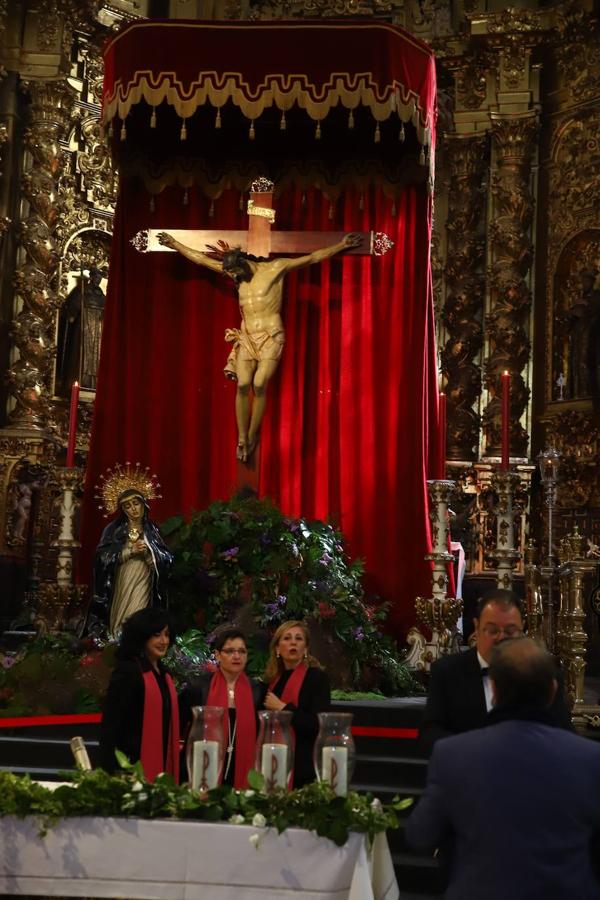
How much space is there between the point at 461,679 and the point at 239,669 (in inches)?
43.6

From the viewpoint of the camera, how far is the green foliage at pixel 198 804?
391cm

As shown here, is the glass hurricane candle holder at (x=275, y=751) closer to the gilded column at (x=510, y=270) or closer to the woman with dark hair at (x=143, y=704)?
the woman with dark hair at (x=143, y=704)

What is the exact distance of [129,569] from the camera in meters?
8.65

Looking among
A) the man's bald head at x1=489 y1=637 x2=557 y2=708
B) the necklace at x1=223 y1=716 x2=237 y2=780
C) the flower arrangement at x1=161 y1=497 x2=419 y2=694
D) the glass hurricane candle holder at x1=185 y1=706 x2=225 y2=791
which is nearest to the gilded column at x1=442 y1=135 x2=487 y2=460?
the flower arrangement at x1=161 y1=497 x2=419 y2=694

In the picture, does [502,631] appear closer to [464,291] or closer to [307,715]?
[307,715]

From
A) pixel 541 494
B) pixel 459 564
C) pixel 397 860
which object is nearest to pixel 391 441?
pixel 459 564

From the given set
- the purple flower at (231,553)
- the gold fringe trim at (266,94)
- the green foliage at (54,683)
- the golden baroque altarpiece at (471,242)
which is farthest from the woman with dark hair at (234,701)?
the golden baroque altarpiece at (471,242)

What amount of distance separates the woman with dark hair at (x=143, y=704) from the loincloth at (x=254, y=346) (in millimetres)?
4950

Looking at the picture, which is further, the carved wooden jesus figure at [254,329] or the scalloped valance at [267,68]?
the carved wooden jesus figure at [254,329]


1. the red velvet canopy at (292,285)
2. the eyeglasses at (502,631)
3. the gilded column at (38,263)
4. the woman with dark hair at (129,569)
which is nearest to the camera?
the eyeglasses at (502,631)

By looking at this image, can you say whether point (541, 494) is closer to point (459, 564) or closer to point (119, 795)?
point (459, 564)

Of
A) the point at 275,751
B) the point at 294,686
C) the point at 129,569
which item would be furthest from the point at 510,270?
the point at 275,751

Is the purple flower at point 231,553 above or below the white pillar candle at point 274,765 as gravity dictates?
above

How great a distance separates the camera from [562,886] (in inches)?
119
